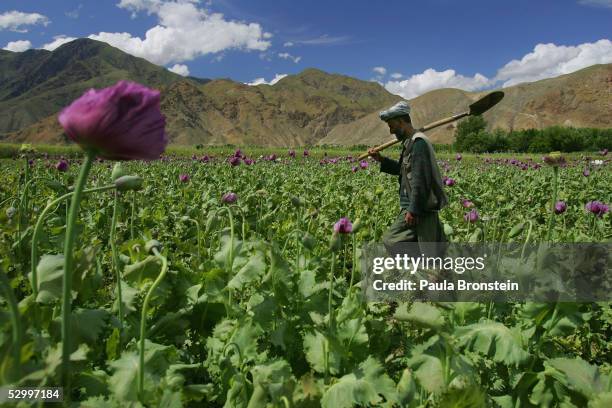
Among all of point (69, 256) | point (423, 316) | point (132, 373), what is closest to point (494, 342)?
point (423, 316)

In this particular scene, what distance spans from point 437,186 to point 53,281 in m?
3.56

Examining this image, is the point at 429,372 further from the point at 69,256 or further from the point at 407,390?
the point at 69,256

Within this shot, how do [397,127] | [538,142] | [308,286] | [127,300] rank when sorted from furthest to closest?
1. [538,142]
2. [397,127]
3. [308,286]
4. [127,300]

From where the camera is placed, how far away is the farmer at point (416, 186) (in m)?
4.27

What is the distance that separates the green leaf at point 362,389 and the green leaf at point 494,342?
46 cm

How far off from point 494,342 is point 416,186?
2329 mm

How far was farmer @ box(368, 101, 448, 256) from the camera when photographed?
427 centimetres

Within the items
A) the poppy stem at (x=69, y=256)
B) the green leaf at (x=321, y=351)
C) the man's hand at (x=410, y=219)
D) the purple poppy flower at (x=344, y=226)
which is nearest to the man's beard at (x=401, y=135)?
the man's hand at (x=410, y=219)

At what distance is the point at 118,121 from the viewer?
1115mm

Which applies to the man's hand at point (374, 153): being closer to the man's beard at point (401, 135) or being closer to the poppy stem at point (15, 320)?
the man's beard at point (401, 135)

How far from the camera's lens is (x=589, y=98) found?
584 feet

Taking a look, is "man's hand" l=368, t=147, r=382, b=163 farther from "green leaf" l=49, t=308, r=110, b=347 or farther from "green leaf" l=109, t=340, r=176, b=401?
"green leaf" l=49, t=308, r=110, b=347

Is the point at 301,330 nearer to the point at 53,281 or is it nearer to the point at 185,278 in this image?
the point at 185,278

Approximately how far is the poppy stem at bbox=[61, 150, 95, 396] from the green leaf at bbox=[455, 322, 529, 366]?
5.47ft
